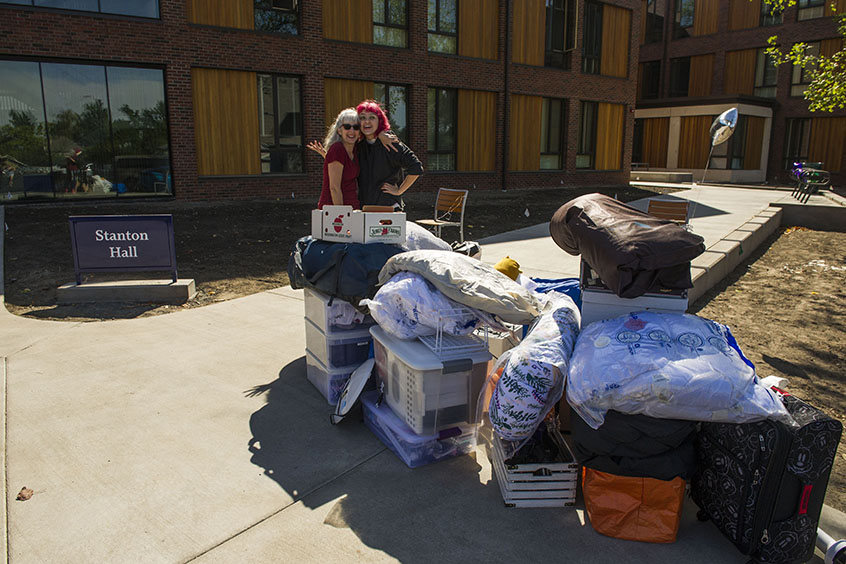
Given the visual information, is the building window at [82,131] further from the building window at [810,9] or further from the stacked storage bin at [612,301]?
the building window at [810,9]

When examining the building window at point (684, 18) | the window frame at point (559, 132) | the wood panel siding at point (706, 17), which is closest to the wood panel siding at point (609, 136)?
the window frame at point (559, 132)

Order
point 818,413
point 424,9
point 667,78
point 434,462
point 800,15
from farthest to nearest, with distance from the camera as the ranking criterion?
point 667,78 < point 800,15 < point 424,9 < point 434,462 < point 818,413

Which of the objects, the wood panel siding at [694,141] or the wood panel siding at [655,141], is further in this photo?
the wood panel siding at [655,141]

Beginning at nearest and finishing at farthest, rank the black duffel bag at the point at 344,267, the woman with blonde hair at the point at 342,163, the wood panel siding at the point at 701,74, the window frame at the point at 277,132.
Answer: the black duffel bag at the point at 344,267 → the woman with blonde hair at the point at 342,163 → the window frame at the point at 277,132 → the wood panel siding at the point at 701,74

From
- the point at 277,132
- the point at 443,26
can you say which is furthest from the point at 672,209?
the point at 443,26

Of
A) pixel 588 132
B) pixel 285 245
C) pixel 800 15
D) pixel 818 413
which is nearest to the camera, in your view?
pixel 818 413

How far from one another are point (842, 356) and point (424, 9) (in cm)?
1504

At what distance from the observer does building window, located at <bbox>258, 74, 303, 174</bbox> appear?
14477mm

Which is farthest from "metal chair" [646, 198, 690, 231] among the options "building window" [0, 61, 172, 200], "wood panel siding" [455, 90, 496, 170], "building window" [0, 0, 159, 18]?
"building window" [0, 0, 159, 18]

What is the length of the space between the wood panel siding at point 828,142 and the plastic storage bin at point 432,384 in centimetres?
3247

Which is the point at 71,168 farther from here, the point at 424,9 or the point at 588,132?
the point at 588,132

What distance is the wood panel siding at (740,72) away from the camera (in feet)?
101

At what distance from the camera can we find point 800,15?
28.7 meters

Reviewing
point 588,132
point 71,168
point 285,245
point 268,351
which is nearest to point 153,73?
point 71,168
